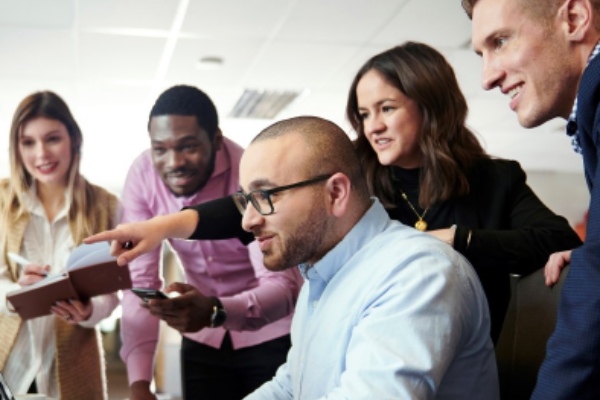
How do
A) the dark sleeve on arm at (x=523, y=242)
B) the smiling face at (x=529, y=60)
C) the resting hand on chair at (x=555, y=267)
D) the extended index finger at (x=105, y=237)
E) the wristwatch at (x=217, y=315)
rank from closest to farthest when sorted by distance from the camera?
the smiling face at (x=529, y=60), the resting hand on chair at (x=555, y=267), the extended index finger at (x=105, y=237), the dark sleeve on arm at (x=523, y=242), the wristwatch at (x=217, y=315)

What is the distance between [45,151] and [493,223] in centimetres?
117

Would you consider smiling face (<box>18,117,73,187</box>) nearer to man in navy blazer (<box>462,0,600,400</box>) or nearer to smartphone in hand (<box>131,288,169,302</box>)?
smartphone in hand (<box>131,288,169,302</box>)

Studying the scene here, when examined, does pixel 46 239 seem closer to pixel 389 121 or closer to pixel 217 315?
pixel 217 315

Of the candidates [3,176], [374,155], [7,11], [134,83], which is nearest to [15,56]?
[7,11]

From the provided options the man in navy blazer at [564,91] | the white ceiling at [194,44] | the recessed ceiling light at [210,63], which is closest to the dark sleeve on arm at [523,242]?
the man in navy blazer at [564,91]

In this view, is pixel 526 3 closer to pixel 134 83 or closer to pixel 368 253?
pixel 368 253

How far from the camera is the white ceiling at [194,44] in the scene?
3068 mm

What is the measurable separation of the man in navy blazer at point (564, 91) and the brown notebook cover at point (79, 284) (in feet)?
3.18

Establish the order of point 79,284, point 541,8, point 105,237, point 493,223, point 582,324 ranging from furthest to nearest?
point 79,284
point 493,223
point 105,237
point 541,8
point 582,324

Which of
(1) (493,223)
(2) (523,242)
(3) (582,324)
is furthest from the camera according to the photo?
(1) (493,223)

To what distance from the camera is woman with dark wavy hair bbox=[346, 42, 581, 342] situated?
5.34 feet

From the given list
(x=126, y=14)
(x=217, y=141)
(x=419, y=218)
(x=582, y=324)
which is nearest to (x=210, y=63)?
(x=126, y=14)

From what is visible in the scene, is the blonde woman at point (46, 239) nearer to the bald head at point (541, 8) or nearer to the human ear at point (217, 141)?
the human ear at point (217, 141)

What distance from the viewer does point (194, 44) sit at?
3420 mm
